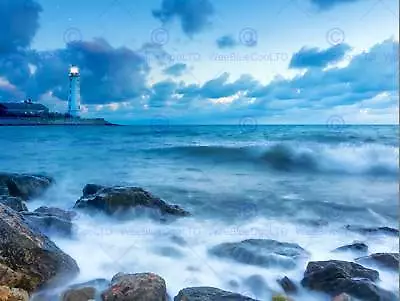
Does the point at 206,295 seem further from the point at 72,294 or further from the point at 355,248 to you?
the point at 355,248

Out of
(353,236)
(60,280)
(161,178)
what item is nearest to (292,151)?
(161,178)

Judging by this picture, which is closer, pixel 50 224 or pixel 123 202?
pixel 50 224

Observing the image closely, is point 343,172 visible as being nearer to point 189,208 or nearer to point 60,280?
point 189,208

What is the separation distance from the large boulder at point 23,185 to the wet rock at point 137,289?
582cm

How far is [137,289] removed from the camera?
434 cm

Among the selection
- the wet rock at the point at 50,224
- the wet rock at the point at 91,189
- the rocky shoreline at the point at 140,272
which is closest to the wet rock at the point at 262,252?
the rocky shoreline at the point at 140,272

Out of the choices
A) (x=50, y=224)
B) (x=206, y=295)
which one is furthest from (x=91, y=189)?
(x=206, y=295)

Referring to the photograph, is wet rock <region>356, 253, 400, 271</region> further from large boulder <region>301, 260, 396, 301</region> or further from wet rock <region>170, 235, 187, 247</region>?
wet rock <region>170, 235, 187, 247</region>

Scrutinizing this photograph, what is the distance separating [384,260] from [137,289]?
11.5 feet

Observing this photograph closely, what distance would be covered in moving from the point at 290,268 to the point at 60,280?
305 centimetres

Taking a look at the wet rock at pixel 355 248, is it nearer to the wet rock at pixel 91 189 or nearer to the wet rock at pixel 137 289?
the wet rock at pixel 137 289

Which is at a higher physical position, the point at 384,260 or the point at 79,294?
the point at 384,260

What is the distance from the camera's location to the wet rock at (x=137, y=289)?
433 centimetres

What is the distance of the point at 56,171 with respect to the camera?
50.2ft
